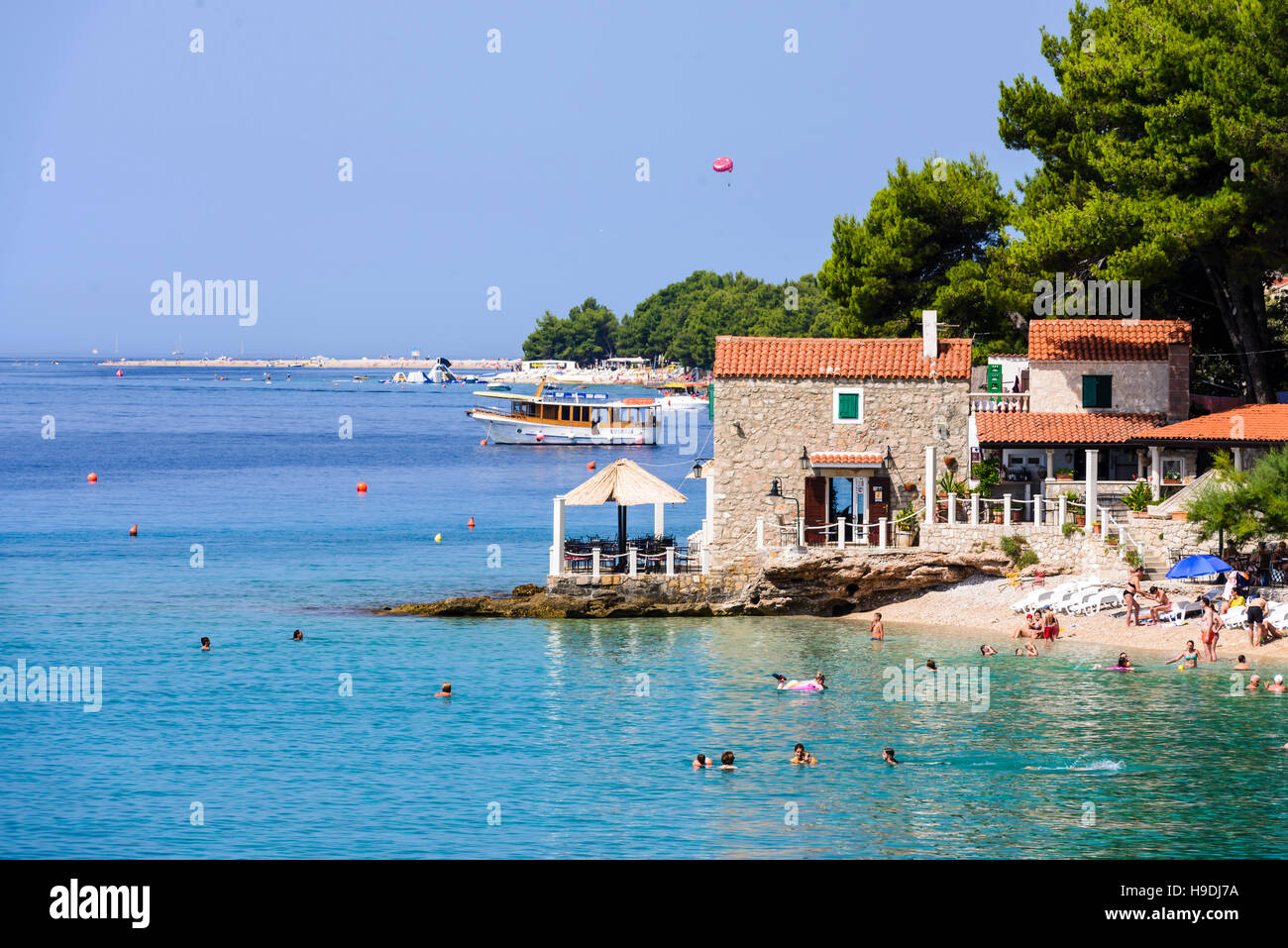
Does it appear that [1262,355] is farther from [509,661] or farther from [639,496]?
[509,661]

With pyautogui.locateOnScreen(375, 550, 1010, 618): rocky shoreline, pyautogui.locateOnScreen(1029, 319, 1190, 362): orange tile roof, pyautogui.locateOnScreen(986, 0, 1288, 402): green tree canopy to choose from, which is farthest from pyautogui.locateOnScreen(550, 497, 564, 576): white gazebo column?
pyautogui.locateOnScreen(986, 0, 1288, 402): green tree canopy

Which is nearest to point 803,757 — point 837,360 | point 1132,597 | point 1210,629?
point 1210,629

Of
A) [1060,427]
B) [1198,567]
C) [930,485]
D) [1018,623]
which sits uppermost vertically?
[1060,427]

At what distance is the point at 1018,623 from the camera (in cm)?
3744

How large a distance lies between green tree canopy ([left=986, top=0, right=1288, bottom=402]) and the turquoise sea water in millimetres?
15576

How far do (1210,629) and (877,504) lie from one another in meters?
10.2

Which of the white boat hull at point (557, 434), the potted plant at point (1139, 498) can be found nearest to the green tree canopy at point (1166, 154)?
the potted plant at point (1139, 498)

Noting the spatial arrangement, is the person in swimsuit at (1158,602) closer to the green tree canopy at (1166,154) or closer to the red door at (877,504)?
the red door at (877,504)

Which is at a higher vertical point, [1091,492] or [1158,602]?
[1091,492]

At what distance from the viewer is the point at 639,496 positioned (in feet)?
130

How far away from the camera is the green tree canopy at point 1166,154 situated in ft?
139

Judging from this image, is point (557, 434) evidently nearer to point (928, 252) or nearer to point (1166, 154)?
point (928, 252)
